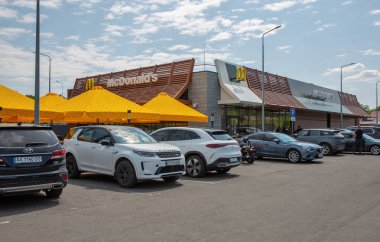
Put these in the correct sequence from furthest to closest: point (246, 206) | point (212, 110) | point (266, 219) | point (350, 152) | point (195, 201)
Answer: point (212, 110) → point (350, 152) → point (195, 201) → point (246, 206) → point (266, 219)

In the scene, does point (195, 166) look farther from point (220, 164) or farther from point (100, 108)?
point (100, 108)

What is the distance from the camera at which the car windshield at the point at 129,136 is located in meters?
10.4

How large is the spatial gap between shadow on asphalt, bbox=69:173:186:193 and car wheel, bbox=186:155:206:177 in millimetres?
939

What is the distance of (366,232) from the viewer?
18.6 ft

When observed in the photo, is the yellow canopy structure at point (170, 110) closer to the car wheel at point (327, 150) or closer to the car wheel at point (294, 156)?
the car wheel at point (294, 156)

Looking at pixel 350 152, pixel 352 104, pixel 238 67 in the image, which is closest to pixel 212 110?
pixel 238 67

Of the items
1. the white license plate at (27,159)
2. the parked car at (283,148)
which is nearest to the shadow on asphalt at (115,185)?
the white license plate at (27,159)

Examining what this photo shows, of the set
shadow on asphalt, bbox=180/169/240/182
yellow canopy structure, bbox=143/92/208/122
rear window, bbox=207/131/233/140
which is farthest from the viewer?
yellow canopy structure, bbox=143/92/208/122

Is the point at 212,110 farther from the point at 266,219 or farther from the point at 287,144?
the point at 266,219

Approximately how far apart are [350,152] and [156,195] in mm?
19488

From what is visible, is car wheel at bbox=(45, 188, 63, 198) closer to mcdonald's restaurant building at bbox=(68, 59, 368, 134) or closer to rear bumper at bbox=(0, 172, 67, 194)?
rear bumper at bbox=(0, 172, 67, 194)

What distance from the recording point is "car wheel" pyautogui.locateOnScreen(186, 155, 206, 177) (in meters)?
11.9

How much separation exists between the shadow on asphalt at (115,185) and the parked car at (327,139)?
13.2 meters

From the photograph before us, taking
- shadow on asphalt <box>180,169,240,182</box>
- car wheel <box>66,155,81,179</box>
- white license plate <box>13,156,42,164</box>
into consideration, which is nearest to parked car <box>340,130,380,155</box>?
shadow on asphalt <box>180,169,240,182</box>
